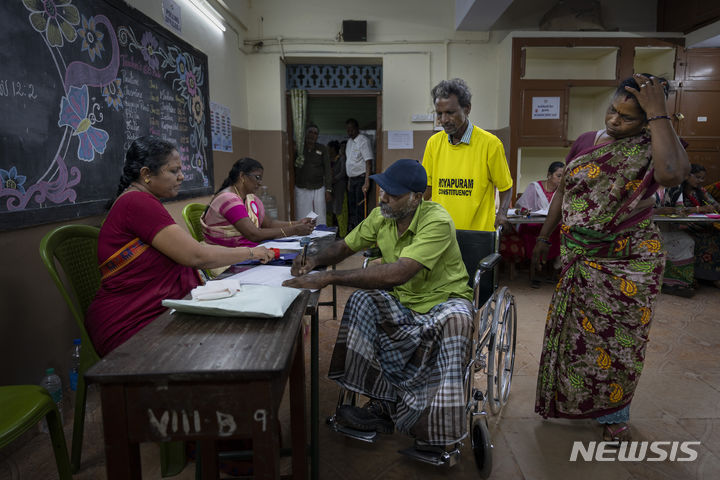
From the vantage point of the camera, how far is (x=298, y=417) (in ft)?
4.78

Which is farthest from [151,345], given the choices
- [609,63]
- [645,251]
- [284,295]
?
[609,63]

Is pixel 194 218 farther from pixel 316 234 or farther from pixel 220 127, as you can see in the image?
pixel 220 127

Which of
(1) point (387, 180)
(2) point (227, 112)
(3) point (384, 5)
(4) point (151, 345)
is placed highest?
(3) point (384, 5)

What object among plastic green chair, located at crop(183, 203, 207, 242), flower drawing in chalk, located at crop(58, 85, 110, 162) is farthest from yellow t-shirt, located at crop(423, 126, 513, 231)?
flower drawing in chalk, located at crop(58, 85, 110, 162)

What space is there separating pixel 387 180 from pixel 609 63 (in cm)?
484

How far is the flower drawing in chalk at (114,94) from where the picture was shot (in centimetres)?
257

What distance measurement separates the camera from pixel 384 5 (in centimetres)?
552

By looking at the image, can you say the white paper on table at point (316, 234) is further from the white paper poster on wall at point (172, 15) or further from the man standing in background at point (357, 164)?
the man standing in background at point (357, 164)

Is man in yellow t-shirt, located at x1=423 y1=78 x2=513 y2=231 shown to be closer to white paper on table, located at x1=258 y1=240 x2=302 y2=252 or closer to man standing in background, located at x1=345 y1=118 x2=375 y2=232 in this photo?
white paper on table, located at x1=258 y1=240 x2=302 y2=252

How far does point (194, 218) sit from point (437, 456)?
2.06 m

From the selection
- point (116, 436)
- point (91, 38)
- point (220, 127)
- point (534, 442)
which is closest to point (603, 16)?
point (220, 127)

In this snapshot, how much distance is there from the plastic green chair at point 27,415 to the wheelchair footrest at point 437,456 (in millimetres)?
1124

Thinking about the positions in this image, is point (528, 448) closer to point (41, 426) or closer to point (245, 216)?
point (245, 216)
